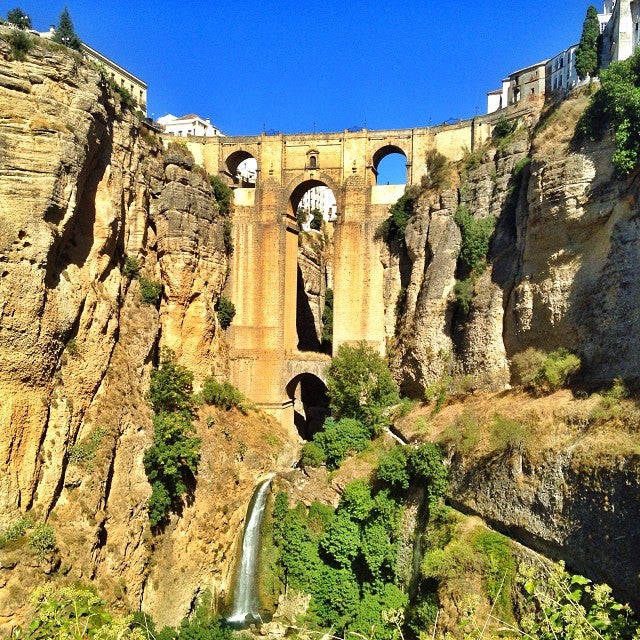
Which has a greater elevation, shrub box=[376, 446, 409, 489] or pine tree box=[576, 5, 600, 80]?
pine tree box=[576, 5, 600, 80]

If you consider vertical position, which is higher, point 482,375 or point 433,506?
point 482,375

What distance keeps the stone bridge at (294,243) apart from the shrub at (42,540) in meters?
14.3

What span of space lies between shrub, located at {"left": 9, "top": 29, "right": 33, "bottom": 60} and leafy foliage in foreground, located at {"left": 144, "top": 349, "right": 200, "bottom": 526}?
1367 centimetres

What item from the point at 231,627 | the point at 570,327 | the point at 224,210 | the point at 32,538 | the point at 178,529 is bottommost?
the point at 231,627

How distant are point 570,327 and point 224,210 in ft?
65.2

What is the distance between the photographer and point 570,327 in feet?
63.3

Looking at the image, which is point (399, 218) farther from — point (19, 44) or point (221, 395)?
point (19, 44)

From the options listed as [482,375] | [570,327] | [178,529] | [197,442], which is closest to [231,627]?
[178,529]

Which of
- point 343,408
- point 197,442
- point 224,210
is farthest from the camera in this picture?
point 224,210

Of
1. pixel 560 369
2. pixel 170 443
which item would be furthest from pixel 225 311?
pixel 560 369

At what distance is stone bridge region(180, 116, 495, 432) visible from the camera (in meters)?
30.6

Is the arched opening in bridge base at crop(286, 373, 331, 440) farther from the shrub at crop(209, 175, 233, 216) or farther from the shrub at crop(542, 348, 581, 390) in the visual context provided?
the shrub at crop(542, 348, 581, 390)

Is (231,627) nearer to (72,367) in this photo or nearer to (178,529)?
(178,529)

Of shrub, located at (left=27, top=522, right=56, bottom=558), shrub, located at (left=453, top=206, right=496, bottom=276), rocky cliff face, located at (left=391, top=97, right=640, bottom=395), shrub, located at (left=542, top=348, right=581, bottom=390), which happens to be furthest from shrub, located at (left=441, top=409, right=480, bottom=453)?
shrub, located at (left=27, top=522, right=56, bottom=558)
